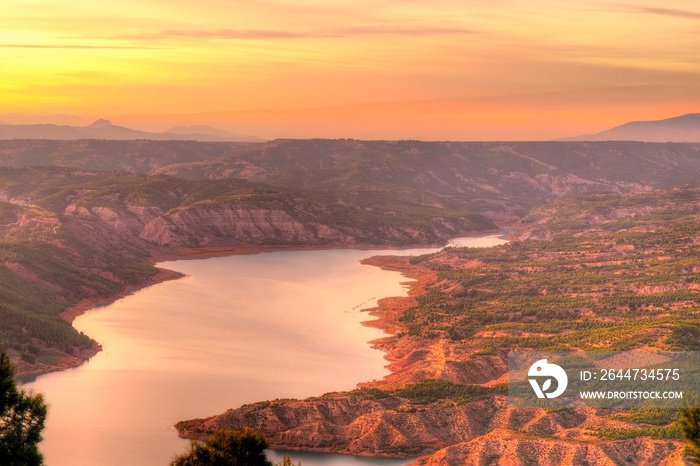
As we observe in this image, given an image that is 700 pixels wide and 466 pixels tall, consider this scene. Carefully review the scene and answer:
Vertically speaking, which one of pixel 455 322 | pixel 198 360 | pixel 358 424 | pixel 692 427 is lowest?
pixel 692 427

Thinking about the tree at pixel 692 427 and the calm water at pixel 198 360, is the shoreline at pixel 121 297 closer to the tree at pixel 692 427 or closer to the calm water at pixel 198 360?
the calm water at pixel 198 360

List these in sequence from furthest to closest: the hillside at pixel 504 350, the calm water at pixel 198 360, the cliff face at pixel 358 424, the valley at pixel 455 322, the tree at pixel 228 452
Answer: the cliff face at pixel 358 424 → the calm water at pixel 198 360 → the valley at pixel 455 322 → the hillside at pixel 504 350 → the tree at pixel 228 452

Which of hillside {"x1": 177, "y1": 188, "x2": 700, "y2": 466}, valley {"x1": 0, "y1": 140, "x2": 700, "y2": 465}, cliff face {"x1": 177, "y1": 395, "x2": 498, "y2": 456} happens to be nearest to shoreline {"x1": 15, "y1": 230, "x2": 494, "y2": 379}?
valley {"x1": 0, "y1": 140, "x2": 700, "y2": 465}

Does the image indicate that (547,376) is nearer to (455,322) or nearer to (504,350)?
(504,350)

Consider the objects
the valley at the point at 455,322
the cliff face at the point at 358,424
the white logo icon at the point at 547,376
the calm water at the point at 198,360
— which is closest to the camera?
the valley at the point at 455,322

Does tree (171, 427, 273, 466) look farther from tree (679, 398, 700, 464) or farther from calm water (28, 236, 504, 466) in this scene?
tree (679, 398, 700, 464)

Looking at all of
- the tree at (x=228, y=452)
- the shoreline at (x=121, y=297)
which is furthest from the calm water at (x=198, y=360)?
the tree at (x=228, y=452)

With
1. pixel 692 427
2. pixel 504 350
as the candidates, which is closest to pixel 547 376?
pixel 504 350

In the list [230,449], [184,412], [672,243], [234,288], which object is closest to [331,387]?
[184,412]
